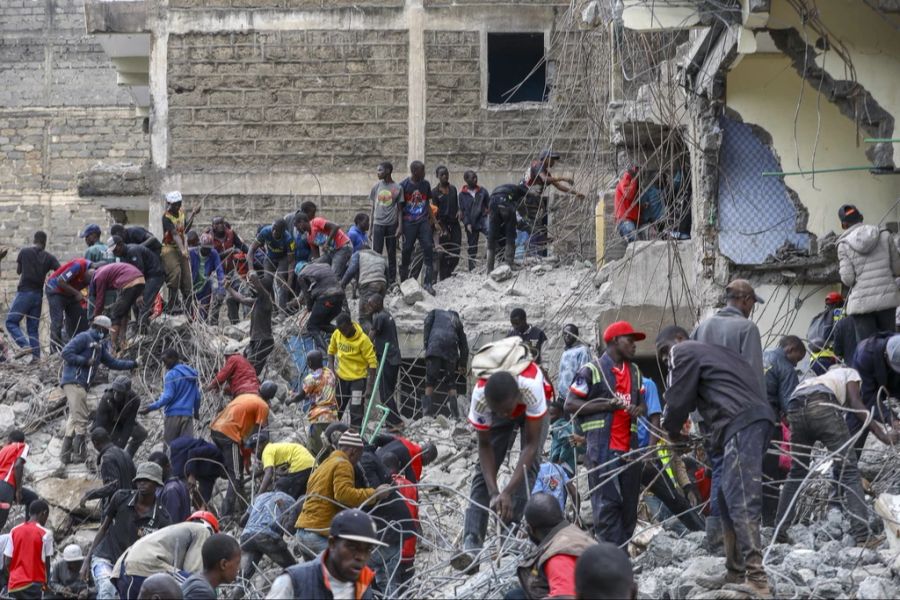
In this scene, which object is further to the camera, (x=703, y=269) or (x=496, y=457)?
(x=703, y=269)

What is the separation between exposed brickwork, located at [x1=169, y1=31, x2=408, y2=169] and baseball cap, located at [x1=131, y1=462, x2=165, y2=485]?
404 inches

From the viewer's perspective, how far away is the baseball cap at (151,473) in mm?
11750

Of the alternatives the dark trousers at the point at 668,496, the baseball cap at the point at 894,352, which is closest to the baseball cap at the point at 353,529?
the dark trousers at the point at 668,496

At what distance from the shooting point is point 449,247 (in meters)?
18.6

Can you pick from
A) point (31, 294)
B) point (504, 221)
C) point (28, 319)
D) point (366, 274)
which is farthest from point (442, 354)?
point (31, 294)

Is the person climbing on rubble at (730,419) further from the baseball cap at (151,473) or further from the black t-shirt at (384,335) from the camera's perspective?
the black t-shirt at (384,335)

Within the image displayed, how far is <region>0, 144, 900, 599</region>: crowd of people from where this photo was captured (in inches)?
339

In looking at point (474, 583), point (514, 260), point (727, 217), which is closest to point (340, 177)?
point (514, 260)

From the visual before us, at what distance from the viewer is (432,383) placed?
15.6m

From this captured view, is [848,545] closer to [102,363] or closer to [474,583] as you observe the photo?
[474,583]

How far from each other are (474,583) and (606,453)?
1761mm

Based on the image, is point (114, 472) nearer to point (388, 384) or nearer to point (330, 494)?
point (330, 494)

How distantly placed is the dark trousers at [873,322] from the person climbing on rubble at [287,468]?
4.30 metres

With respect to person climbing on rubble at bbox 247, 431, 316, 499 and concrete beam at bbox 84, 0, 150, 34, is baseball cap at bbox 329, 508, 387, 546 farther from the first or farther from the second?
concrete beam at bbox 84, 0, 150, 34
